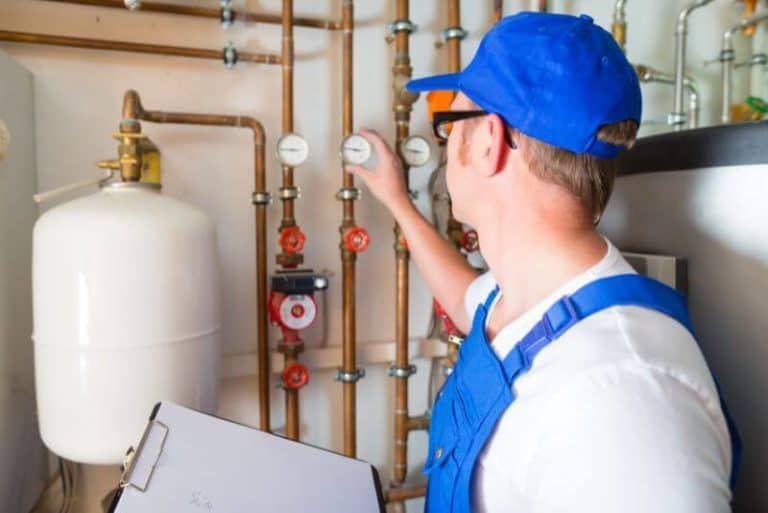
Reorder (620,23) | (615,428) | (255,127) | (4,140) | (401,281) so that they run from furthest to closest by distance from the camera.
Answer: (620,23)
(401,281)
(255,127)
(4,140)
(615,428)

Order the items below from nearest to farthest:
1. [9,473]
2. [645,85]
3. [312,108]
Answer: [9,473] → [312,108] → [645,85]

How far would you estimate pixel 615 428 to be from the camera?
45cm

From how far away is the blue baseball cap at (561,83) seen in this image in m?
0.59

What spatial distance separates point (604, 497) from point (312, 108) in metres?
0.94

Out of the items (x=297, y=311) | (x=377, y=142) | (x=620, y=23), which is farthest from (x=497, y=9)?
(x=297, y=311)

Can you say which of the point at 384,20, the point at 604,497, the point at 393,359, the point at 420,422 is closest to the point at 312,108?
the point at 384,20

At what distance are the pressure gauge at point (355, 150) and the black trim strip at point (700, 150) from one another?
454mm

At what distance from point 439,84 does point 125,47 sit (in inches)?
24.7

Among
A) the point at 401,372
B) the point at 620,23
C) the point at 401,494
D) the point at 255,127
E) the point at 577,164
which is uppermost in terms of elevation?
the point at 620,23

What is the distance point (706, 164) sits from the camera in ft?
2.45

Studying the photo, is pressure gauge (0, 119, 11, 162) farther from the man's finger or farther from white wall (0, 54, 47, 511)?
the man's finger

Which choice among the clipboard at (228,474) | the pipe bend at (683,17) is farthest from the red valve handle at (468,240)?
the pipe bend at (683,17)

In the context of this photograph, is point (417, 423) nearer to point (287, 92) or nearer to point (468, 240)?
point (468, 240)

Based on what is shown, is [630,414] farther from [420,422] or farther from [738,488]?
[420,422]
